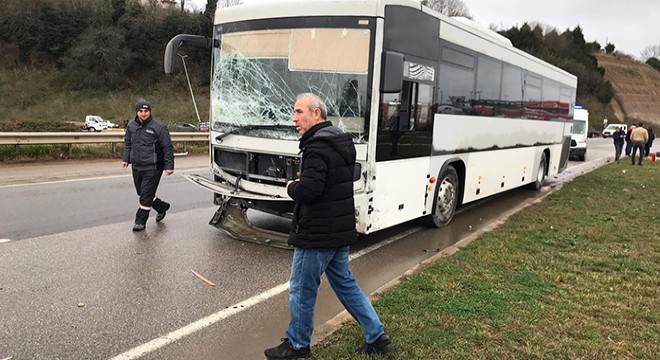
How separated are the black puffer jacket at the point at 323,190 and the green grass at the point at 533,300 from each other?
2.90ft

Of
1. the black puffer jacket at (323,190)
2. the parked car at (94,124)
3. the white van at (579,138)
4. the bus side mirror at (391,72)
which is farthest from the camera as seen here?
the parked car at (94,124)

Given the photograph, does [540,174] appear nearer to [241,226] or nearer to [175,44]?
[241,226]

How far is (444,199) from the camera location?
813 cm

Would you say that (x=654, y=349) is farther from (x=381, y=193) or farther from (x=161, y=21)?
(x=161, y=21)

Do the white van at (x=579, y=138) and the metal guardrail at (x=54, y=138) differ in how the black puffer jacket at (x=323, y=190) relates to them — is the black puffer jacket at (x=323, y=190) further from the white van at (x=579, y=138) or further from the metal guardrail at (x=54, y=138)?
the white van at (x=579, y=138)

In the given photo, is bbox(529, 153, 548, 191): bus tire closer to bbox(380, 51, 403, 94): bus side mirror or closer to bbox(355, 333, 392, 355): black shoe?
bbox(380, 51, 403, 94): bus side mirror

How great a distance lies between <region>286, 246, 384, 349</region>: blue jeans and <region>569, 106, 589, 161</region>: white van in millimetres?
23679

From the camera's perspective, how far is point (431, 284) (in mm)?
5043

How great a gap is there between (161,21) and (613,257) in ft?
201

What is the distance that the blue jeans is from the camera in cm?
346

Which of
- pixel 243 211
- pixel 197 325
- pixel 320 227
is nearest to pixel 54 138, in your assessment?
pixel 243 211

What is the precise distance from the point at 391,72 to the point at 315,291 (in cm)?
316

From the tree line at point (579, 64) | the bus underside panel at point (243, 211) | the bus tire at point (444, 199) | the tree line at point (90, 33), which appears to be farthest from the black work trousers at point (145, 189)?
the tree line at point (579, 64)

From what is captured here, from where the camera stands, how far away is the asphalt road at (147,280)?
3.87m
